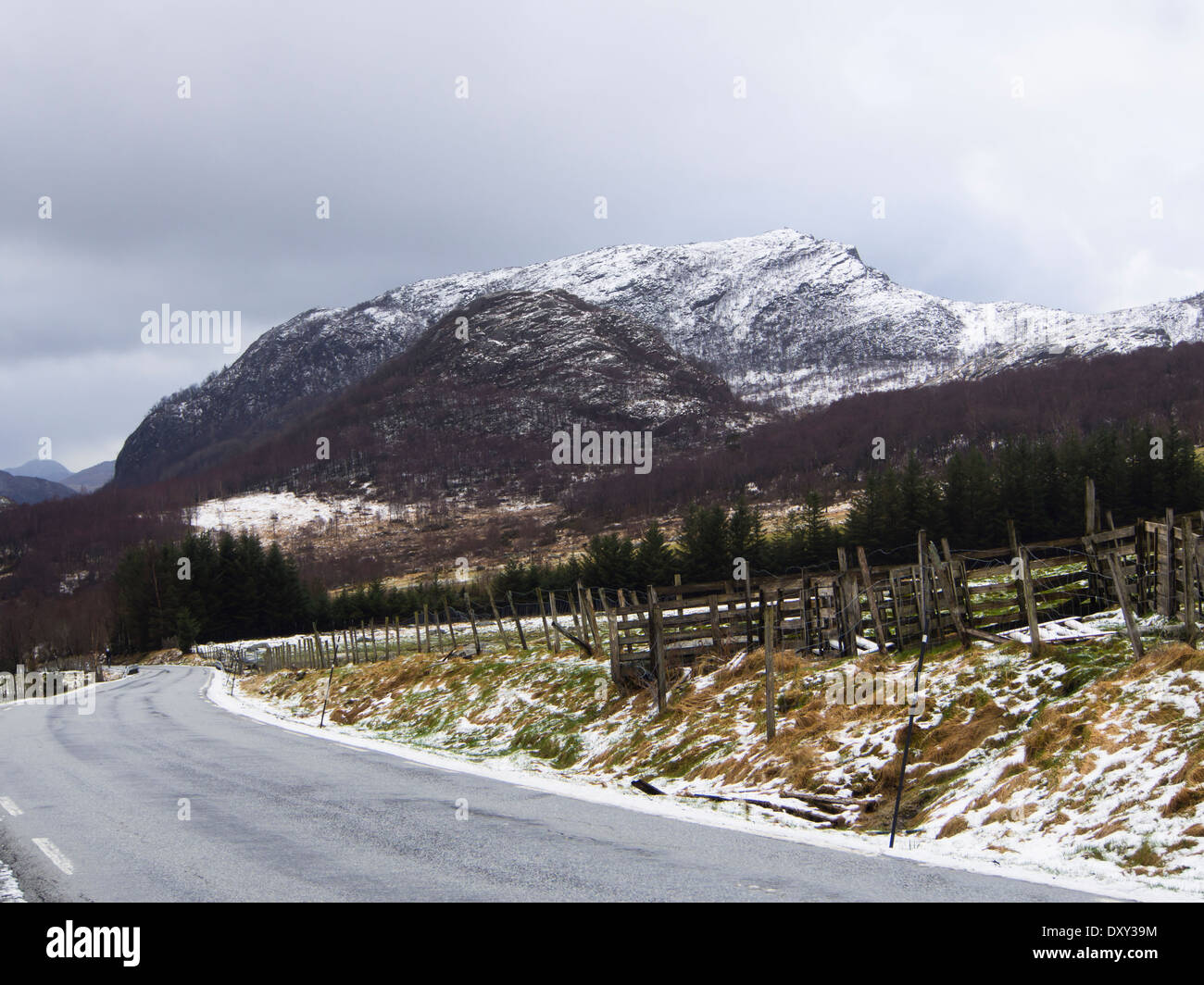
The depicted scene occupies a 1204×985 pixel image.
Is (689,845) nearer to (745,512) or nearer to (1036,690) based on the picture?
(1036,690)

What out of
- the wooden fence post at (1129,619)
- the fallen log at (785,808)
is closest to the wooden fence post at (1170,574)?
the wooden fence post at (1129,619)

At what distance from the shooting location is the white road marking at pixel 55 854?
9141 mm

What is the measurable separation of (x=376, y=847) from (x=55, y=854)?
3466 millimetres

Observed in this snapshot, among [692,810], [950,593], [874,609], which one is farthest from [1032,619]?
[692,810]

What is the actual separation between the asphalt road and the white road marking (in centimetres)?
5

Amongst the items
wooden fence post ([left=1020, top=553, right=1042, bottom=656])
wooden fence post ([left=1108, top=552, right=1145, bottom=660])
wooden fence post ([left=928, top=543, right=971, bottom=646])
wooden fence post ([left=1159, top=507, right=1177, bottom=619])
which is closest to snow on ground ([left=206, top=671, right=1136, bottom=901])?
wooden fence post ([left=1108, top=552, right=1145, bottom=660])

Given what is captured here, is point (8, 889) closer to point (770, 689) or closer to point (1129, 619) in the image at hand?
point (770, 689)

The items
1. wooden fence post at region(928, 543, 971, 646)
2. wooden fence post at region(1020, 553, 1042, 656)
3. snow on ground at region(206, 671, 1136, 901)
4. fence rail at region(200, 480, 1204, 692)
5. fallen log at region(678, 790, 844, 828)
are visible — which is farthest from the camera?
fence rail at region(200, 480, 1204, 692)

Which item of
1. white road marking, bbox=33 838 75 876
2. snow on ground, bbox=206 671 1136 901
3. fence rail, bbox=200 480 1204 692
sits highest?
fence rail, bbox=200 480 1204 692

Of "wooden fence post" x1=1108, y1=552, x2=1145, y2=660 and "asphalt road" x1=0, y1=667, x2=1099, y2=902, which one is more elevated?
"wooden fence post" x1=1108, y1=552, x2=1145, y2=660

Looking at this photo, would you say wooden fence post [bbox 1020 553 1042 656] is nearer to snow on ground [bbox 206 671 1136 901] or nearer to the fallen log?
the fallen log

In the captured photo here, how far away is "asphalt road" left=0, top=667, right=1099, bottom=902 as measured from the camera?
27.0 ft

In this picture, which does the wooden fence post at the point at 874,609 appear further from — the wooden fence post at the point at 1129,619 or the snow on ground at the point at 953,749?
the wooden fence post at the point at 1129,619

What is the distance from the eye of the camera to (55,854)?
32.0 ft
